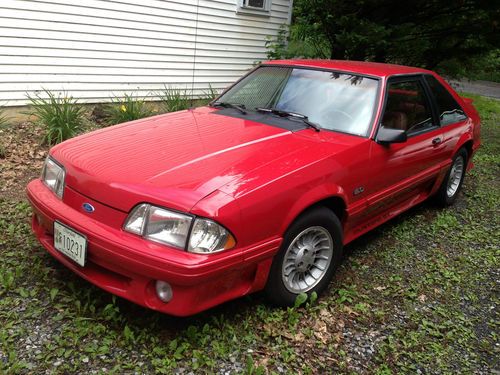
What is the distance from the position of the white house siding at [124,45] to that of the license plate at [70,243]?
162 inches

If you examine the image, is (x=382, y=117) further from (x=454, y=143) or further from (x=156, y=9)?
(x=156, y=9)

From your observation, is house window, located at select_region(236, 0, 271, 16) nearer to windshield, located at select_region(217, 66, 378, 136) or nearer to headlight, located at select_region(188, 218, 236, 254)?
windshield, located at select_region(217, 66, 378, 136)

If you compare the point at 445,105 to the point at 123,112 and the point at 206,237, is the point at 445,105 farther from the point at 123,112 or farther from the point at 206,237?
the point at 123,112

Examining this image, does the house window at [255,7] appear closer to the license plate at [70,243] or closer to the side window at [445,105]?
the side window at [445,105]

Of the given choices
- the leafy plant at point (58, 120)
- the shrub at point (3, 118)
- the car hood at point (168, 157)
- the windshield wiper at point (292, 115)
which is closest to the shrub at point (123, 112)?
the leafy plant at point (58, 120)

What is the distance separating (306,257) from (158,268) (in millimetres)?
1059

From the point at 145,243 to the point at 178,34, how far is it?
20.4ft

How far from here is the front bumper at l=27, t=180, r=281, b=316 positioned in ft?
7.14

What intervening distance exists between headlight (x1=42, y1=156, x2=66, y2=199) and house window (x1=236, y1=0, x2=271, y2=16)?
21.4ft

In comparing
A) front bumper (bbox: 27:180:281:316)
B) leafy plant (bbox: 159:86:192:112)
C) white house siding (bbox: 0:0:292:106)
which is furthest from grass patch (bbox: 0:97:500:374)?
leafy plant (bbox: 159:86:192:112)

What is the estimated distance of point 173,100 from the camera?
702 centimetres

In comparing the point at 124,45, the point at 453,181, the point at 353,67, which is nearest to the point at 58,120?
the point at 124,45

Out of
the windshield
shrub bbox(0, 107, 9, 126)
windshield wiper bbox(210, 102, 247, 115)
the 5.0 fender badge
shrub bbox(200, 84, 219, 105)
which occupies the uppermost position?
the windshield

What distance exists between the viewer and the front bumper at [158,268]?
2.18m
